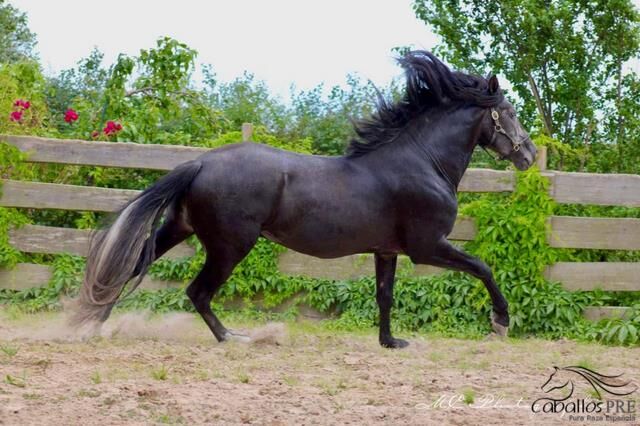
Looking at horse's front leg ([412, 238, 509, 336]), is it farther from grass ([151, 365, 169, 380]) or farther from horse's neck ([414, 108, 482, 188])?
grass ([151, 365, 169, 380])

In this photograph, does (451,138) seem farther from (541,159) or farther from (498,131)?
(541,159)

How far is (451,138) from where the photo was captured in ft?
24.6

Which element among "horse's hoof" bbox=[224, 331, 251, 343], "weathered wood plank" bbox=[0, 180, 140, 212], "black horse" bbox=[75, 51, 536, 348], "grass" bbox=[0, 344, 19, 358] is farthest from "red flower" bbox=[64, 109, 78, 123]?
"grass" bbox=[0, 344, 19, 358]

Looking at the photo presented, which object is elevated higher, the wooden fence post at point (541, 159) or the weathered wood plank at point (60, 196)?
the wooden fence post at point (541, 159)

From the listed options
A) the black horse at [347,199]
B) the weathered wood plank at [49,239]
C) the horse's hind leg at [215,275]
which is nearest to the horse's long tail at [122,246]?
the black horse at [347,199]

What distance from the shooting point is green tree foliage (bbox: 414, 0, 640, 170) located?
12.3 metres

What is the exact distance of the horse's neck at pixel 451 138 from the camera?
24.4 ft

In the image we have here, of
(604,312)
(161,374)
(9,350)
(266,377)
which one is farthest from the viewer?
(604,312)

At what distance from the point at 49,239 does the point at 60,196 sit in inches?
17.2

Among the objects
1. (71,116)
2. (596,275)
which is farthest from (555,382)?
(71,116)

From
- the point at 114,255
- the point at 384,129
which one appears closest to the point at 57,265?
the point at 114,255

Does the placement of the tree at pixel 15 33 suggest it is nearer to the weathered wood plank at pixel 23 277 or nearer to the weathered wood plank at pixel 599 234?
the weathered wood plank at pixel 23 277

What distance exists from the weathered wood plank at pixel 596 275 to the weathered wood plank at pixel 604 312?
0.61 feet

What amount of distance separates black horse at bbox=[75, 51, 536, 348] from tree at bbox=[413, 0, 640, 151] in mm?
5065
